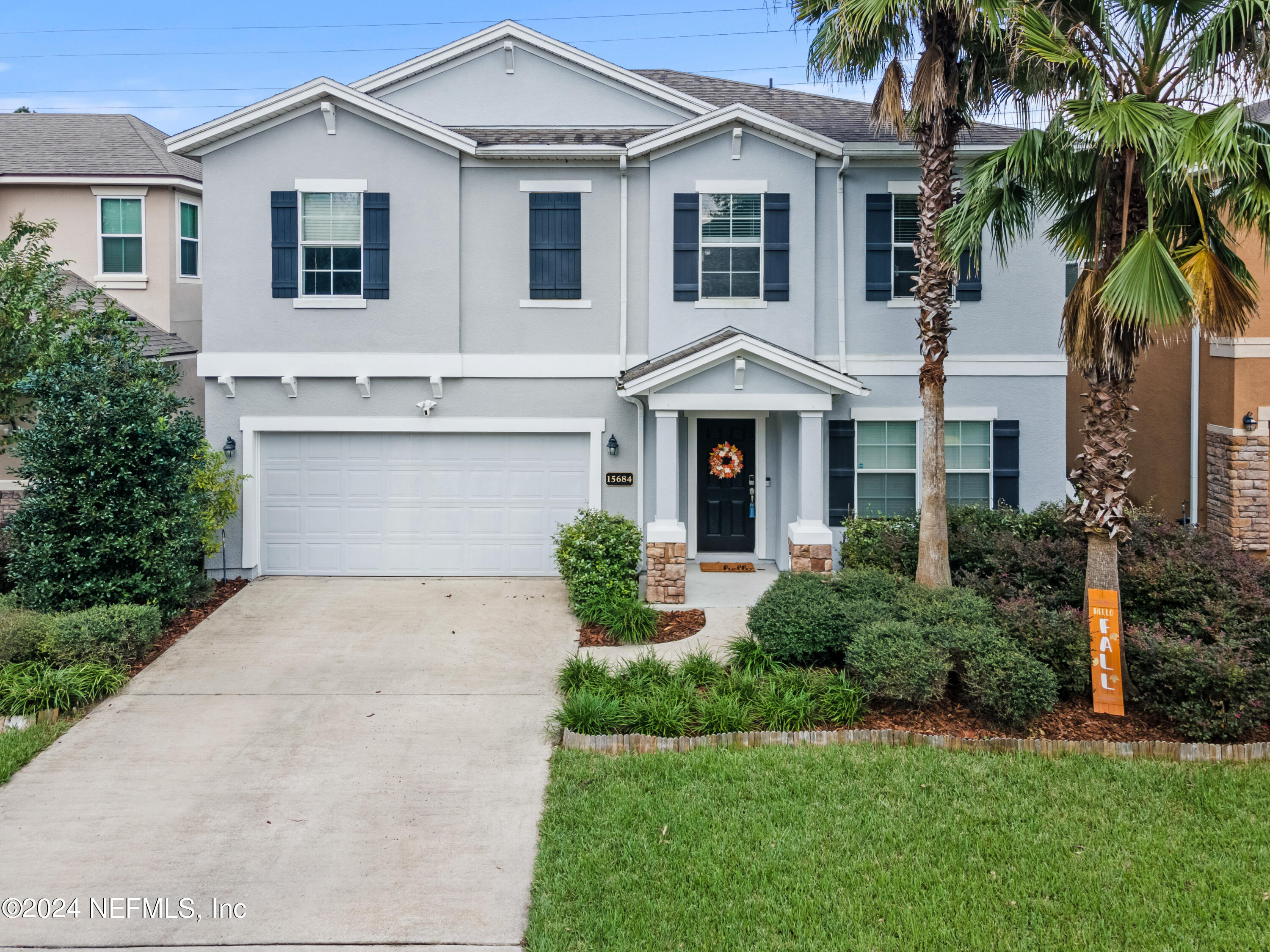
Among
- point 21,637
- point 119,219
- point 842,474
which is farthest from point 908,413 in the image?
point 119,219

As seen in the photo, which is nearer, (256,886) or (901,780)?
(256,886)

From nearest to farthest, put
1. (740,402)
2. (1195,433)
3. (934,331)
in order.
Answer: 1. (934,331)
2. (740,402)
3. (1195,433)

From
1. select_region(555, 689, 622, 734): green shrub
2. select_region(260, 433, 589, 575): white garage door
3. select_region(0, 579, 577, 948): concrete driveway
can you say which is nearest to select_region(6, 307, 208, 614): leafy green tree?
select_region(0, 579, 577, 948): concrete driveway

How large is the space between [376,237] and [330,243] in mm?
651

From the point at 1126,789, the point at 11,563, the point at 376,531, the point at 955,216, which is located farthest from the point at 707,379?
the point at 11,563

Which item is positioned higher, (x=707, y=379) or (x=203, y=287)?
(x=203, y=287)

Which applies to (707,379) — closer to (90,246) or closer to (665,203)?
(665,203)

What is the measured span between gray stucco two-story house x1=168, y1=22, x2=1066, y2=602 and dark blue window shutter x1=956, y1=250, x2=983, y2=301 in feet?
0.18

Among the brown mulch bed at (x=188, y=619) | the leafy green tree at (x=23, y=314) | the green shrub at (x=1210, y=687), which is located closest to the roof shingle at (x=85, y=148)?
the leafy green tree at (x=23, y=314)

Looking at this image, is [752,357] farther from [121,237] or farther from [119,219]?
[119,219]

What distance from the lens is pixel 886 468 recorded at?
14.0 metres

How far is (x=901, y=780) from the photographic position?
24.2 ft

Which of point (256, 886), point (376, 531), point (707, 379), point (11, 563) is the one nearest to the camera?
point (256, 886)

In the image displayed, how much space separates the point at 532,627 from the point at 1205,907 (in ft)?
24.9
